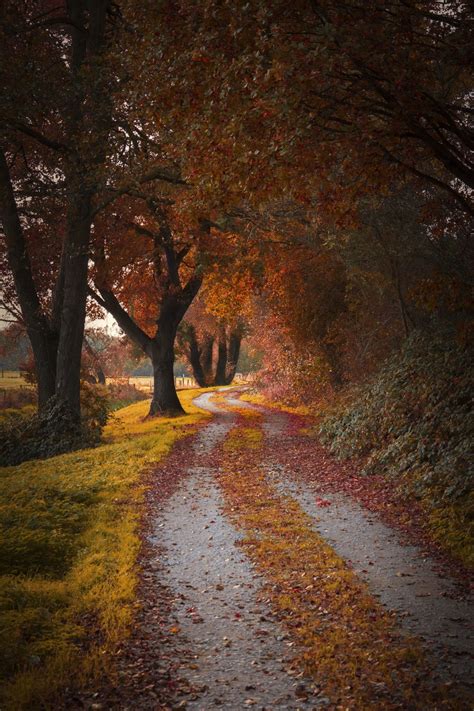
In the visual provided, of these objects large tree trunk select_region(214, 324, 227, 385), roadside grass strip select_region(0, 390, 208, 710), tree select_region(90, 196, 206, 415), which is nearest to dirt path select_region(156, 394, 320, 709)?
roadside grass strip select_region(0, 390, 208, 710)

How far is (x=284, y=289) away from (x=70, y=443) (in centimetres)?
1056

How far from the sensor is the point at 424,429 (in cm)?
1220

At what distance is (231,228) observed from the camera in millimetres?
22656

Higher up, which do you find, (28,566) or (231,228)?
(231,228)

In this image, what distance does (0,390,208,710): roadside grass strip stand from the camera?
533 cm

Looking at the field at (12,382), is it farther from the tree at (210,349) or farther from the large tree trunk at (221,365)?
the large tree trunk at (221,365)

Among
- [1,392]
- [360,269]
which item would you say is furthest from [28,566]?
[1,392]

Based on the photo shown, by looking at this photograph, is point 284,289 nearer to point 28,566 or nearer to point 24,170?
point 24,170

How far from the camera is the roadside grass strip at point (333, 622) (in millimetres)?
5016

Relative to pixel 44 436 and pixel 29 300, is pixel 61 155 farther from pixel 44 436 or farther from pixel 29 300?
pixel 44 436

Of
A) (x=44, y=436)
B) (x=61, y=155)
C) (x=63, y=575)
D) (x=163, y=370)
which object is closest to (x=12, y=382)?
(x=163, y=370)

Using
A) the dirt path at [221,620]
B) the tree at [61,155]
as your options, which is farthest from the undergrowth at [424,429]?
the tree at [61,155]

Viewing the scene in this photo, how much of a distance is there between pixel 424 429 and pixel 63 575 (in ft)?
25.1

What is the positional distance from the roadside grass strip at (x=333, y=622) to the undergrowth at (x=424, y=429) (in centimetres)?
193
